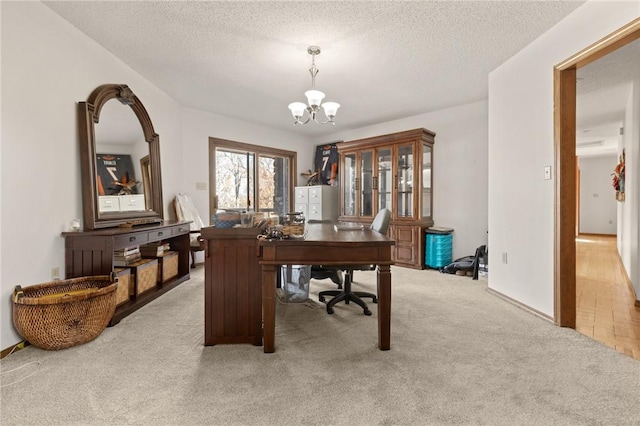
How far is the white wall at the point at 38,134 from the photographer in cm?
213

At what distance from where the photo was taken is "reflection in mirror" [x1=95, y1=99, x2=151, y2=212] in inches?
118

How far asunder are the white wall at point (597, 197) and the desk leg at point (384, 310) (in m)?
10.9

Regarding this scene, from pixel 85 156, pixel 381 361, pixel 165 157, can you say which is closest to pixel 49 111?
pixel 85 156

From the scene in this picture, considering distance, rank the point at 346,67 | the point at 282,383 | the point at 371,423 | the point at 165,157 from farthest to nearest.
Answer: the point at 165,157
the point at 346,67
the point at 282,383
the point at 371,423

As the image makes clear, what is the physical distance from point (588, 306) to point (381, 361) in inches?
99.0

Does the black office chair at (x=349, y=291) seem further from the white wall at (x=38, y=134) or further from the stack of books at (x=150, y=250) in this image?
the white wall at (x=38, y=134)

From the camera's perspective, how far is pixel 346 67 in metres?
3.46

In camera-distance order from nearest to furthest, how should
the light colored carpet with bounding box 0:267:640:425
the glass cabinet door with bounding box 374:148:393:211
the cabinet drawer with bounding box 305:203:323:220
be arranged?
the light colored carpet with bounding box 0:267:640:425, the glass cabinet door with bounding box 374:148:393:211, the cabinet drawer with bounding box 305:203:323:220

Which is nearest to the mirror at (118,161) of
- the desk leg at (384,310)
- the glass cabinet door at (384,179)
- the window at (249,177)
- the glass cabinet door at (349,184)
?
the window at (249,177)

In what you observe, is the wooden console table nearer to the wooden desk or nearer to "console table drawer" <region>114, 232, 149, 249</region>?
"console table drawer" <region>114, 232, 149, 249</region>

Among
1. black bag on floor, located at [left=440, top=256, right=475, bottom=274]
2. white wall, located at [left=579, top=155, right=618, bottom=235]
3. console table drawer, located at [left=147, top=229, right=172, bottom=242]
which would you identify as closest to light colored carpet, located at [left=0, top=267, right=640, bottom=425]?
console table drawer, located at [left=147, top=229, right=172, bottom=242]

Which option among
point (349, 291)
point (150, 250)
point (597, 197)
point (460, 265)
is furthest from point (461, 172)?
point (597, 197)

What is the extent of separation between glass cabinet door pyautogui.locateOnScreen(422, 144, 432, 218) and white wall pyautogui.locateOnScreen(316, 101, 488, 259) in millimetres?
137

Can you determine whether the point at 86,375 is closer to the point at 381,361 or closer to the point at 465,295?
the point at 381,361
